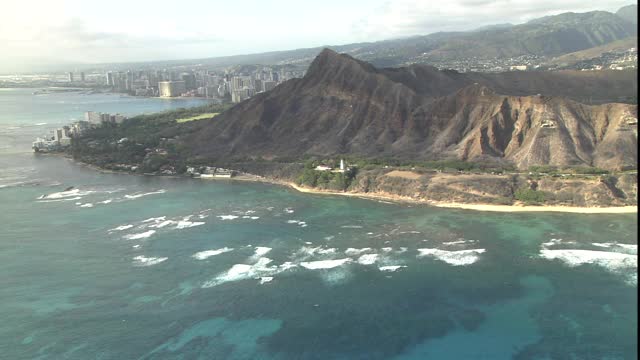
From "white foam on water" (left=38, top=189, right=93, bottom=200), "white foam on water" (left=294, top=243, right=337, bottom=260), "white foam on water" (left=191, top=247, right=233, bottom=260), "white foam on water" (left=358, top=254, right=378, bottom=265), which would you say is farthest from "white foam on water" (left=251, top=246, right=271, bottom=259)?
"white foam on water" (left=38, top=189, right=93, bottom=200)

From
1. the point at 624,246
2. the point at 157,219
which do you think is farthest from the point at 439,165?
the point at 157,219

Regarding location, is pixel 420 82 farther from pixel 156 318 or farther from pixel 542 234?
pixel 156 318

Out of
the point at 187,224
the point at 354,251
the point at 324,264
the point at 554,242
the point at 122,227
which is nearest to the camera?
the point at 324,264

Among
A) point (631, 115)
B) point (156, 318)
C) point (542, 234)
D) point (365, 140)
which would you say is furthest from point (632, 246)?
point (365, 140)

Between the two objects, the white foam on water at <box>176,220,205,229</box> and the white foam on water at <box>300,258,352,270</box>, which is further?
the white foam on water at <box>176,220,205,229</box>

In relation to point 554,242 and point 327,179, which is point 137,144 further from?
point 554,242

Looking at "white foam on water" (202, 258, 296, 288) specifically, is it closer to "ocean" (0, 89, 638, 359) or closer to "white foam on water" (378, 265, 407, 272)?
"ocean" (0, 89, 638, 359)
